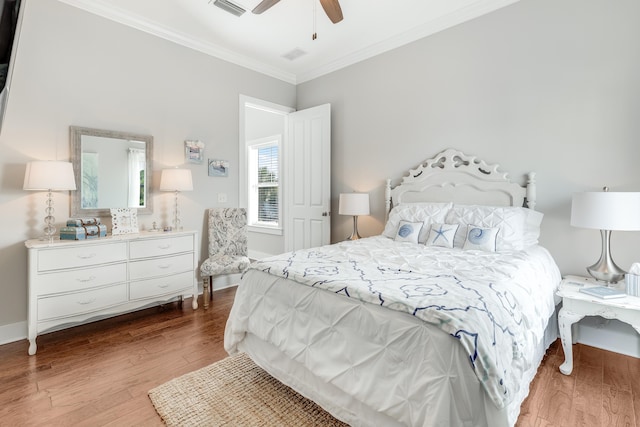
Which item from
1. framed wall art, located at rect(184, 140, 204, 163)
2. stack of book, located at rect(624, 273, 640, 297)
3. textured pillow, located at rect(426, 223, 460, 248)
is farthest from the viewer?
framed wall art, located at rect(184, 140, 204, 163)

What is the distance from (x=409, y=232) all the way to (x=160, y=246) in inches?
94.0

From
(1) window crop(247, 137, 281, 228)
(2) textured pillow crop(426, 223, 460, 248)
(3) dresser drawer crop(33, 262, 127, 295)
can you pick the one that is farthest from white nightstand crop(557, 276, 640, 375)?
(1) window crop(247, 137, 281, 228)

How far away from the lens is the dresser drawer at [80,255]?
245 cm

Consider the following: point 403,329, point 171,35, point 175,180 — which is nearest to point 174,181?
point 175,180

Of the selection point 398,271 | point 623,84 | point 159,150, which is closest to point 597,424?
point 398,271

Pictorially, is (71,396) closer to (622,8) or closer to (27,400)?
(27,400)

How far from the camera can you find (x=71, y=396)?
74.5 inches

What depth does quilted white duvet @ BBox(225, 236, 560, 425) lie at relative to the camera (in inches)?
45.3

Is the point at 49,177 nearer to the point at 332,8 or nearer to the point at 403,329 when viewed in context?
the point at 332,8

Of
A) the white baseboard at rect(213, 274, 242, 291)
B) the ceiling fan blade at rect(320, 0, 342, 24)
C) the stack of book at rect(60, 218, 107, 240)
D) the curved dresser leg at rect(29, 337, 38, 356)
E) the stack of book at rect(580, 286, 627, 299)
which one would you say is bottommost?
the curved dresser leg at rect(29, 337, 38, 356)

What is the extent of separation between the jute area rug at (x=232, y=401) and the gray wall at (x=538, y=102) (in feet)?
7.78

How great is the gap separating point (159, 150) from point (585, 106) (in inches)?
156

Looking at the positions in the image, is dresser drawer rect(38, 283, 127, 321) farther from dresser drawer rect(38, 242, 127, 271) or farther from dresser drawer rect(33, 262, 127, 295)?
dresser drawer rect(38, 242, 127, 271)

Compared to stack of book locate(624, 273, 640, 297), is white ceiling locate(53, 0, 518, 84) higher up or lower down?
higher up
